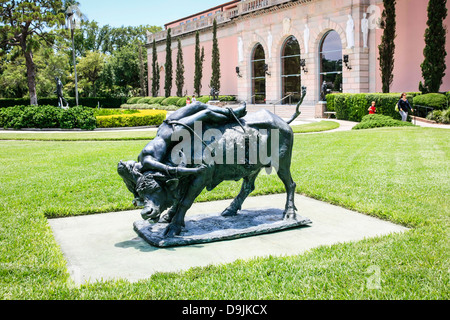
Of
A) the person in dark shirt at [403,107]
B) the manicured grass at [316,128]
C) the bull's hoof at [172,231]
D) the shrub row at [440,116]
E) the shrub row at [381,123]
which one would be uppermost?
the person in dark shirt at [403,107]

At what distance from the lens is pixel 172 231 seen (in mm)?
5375

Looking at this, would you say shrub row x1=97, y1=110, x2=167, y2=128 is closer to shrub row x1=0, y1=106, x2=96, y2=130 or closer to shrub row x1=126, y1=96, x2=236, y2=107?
shrub row x1=0, y1=106, x2=96, y2=130

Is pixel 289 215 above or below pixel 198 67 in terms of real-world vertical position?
below

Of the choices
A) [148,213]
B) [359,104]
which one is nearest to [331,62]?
[359,104]

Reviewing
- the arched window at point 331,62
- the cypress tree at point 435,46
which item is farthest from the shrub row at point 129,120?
the cypress tree at point 435,46

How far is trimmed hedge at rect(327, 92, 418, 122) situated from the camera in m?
22.2

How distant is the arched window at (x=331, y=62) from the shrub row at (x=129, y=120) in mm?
11533

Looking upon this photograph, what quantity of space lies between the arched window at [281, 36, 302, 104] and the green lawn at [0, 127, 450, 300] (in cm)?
2000

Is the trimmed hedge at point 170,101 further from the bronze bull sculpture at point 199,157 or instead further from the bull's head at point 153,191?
the bull's head at point 153,191

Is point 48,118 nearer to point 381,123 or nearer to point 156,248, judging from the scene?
point 381,123

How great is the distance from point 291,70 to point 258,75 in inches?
165

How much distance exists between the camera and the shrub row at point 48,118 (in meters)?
23.4

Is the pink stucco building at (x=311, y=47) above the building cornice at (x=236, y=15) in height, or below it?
below

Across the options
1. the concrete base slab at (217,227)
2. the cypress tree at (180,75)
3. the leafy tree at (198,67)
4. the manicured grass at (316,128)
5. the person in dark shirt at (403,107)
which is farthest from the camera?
the cypress tree at (180,75)
